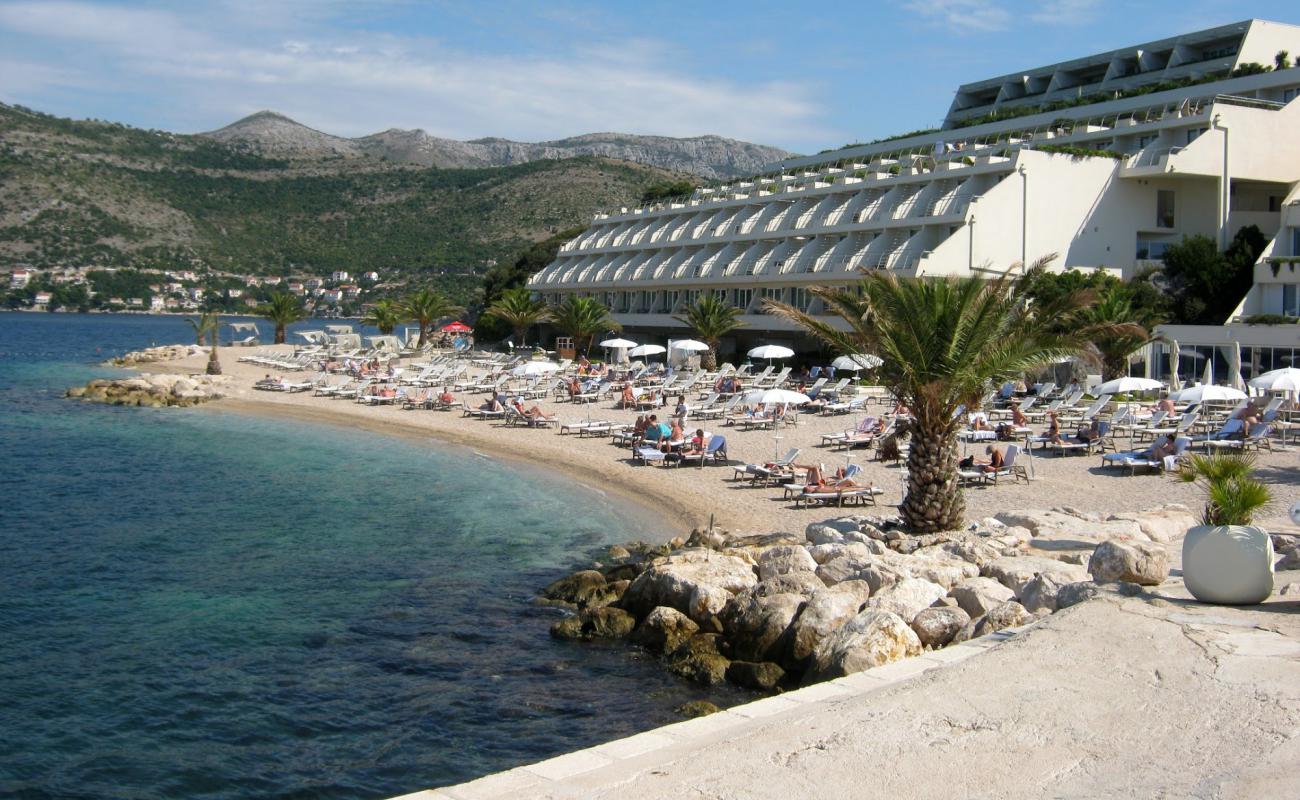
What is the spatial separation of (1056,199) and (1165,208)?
511 centimetres

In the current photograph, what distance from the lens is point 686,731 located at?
7.34 metres

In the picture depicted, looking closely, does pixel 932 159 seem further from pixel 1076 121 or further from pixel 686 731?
pixel 686 731

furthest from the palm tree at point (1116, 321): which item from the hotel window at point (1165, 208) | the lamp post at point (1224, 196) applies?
the hotel window at point (1165, 208)

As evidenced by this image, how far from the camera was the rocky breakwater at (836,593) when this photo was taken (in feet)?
33.8

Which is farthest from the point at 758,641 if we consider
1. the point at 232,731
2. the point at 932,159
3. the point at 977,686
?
the point at 932,159

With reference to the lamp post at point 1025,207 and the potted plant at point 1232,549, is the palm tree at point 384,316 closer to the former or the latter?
the lamp post at point 1025,207

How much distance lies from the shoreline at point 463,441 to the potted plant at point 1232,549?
9371 mm

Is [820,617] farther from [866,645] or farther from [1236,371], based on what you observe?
[1236,371]

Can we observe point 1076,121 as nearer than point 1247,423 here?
No

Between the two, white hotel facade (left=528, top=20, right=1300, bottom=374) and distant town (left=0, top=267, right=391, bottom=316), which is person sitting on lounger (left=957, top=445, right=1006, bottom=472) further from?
distant town (left=0, top=267, right=391, bottom=316)

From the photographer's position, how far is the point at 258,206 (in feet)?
504

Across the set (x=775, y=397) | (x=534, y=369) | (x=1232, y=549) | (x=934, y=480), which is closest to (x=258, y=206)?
(x=534, y=369)

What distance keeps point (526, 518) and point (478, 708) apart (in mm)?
9451

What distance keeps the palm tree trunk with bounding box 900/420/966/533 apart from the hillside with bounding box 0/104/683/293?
116m
